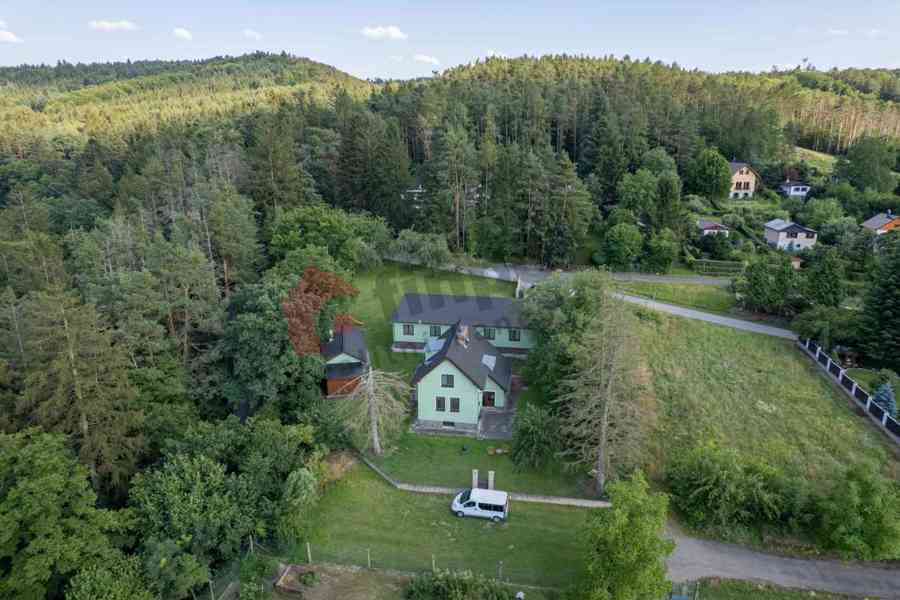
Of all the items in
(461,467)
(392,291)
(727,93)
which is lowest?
(461,467)

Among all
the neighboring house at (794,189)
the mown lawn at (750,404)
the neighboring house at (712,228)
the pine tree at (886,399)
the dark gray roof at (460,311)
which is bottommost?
the mown lawn at (750,404)

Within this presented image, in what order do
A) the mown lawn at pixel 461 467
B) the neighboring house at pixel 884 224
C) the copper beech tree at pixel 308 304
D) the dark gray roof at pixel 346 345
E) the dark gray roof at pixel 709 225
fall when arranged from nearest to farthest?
the mown lawn at pixel 461 467 < the copper beech tree at pixel 308 304 < the dark gray roof at pixel 346 345 < the neighboring house at pixel 884 224 < the dark gray roof at pixel 709 225

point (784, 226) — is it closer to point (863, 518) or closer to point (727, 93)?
point (727, 93)

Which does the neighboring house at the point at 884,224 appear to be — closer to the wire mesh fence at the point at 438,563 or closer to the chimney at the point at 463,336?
the chimney at the point at 463,336

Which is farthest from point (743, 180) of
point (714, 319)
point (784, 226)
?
point (714, 319)

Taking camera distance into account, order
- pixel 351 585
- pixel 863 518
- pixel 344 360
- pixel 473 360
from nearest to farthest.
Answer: pixel 863 518, pixel 351 585, pixel 473 360, pixel 344 360

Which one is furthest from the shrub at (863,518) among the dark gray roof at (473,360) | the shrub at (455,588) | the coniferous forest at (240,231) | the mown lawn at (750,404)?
the coniferous forest at (240,231)

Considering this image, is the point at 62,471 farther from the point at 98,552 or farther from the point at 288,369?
the point at 288,369

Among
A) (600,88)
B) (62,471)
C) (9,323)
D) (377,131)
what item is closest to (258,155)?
(377,131)
